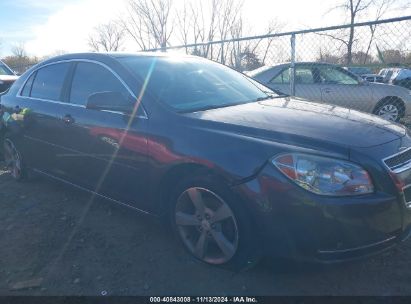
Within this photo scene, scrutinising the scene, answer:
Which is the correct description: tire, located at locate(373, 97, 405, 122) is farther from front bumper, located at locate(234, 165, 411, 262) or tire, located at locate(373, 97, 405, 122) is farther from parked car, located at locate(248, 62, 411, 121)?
front bumper, located at locate(234, 165, 411, 262)

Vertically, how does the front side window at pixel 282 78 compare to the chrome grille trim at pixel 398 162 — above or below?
above

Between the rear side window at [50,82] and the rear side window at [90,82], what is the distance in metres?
0.27

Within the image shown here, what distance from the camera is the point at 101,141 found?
3.39m

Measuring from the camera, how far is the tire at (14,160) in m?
4.92

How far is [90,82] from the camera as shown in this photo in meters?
3.70

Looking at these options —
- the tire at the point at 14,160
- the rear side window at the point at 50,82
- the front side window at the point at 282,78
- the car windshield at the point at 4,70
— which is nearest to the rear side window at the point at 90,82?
the rear side window at the point at 50,82

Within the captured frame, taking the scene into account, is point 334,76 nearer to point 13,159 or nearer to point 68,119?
point 68,119

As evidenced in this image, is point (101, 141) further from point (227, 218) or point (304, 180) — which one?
point (304, 180)

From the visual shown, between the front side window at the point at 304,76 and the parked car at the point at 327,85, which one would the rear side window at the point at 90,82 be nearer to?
the parked car at the point at 327,85

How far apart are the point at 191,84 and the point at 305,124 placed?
1.24m

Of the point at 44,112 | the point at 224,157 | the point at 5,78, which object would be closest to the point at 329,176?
the point at 224,157

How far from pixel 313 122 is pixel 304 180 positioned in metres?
0.67

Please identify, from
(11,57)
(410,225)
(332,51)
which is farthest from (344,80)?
(11,57)

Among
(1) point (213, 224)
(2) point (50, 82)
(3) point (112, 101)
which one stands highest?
(2) point (50, 82)
